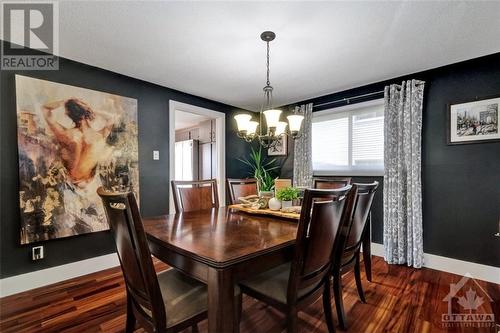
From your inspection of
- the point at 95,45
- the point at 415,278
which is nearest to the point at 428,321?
the point at 415,278

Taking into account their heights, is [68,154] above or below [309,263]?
above

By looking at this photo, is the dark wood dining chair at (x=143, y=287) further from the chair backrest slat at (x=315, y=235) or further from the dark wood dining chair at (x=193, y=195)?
the dark wood dining chair at (x=193, y=195)

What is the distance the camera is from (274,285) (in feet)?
4.56

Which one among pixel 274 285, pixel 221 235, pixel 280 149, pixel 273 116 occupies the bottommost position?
pixel 274 285

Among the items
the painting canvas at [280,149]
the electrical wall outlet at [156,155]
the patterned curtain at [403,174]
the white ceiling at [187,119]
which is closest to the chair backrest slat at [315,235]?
the patterned curtain at [403,174]

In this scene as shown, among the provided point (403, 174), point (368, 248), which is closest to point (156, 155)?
point (368, 248)

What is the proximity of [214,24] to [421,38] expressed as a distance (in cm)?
180

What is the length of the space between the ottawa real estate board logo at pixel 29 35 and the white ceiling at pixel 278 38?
0.08 m

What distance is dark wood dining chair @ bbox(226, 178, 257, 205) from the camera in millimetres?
2611

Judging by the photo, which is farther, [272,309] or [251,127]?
[251,127]

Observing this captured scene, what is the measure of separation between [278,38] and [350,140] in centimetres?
205

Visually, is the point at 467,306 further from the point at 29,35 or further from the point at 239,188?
the point at 29,35

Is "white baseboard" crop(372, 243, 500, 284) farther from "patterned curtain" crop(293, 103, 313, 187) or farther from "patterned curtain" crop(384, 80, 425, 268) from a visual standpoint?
"patterned curtain" crop(293, 103, 313, 187)

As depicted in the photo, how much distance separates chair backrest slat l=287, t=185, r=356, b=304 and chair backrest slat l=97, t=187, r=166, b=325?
0.66m
